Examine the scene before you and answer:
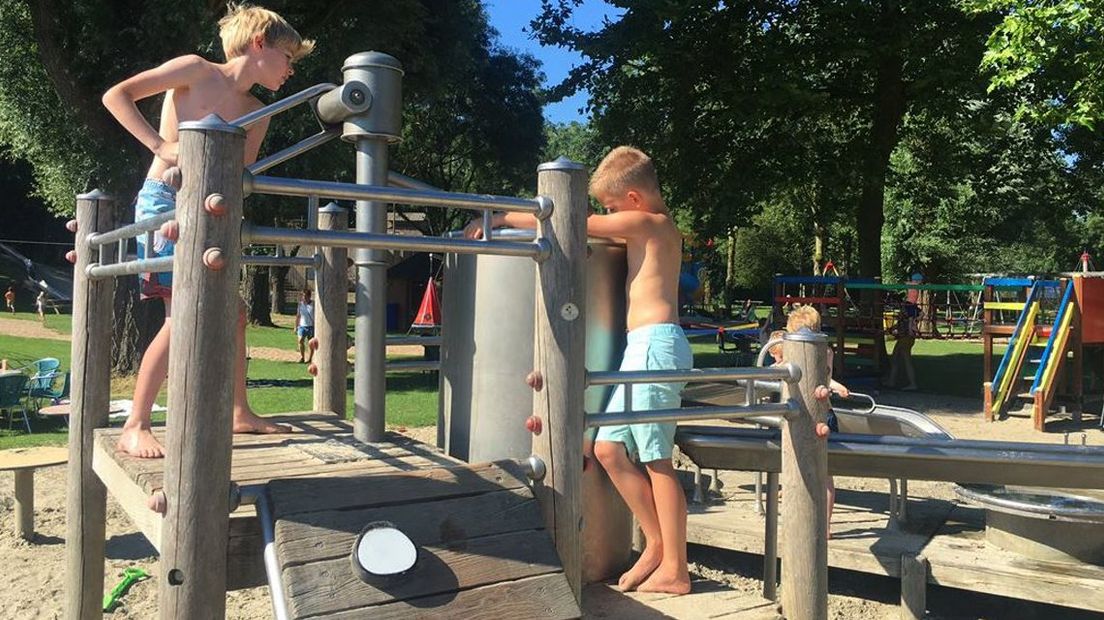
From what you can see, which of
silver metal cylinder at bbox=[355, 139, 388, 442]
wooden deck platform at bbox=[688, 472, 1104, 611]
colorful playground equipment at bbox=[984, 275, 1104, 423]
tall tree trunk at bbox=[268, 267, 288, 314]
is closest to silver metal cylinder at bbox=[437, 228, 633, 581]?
silver metal cylinder at bbox=[355, 139, 388, 442]

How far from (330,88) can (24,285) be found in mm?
39102

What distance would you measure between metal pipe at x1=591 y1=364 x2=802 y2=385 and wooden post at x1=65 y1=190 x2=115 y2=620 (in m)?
2.15

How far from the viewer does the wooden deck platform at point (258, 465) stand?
8.02 ft

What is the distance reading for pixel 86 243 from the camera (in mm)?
3715

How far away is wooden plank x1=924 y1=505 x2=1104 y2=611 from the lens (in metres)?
4.09

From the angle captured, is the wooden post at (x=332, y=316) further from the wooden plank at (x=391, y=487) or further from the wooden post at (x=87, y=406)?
the wooden plank at (x=391, y=487)

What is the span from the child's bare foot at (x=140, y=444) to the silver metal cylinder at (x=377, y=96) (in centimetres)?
121

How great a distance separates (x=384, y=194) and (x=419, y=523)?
2.89 ft

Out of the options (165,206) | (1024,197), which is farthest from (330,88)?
(1024,197)

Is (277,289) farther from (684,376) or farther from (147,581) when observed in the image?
(684,376)

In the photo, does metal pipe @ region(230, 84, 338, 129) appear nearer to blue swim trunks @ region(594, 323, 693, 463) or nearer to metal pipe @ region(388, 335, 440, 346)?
metal pipe @ region(388, 335, 440, 346)

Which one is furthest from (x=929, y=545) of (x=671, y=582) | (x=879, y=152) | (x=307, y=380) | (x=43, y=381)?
(x=879, y=152)

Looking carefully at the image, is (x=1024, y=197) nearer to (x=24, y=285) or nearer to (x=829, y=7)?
(x=829, y=7)

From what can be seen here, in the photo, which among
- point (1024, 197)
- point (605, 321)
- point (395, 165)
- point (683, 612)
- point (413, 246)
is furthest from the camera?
point (395, 165)
